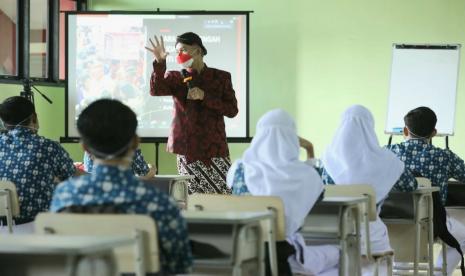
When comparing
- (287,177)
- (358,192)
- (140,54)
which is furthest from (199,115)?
(287,177)

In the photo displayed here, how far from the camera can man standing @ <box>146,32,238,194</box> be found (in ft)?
19.2

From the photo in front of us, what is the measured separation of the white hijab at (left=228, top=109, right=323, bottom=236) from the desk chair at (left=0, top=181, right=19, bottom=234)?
1.30 meters

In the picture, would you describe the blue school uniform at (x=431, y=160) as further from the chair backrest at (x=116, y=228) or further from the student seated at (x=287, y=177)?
the chair backrest at (x=116, y=228)

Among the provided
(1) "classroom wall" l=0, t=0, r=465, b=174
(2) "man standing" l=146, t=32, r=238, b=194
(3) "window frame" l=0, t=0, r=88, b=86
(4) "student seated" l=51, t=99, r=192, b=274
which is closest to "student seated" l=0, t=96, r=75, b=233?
(2) "man standing" l=146, t=32, r=238, b=194

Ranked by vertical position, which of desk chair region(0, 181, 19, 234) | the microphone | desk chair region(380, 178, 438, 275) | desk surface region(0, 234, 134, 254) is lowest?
desk chair region(380, 178, 438, 275)

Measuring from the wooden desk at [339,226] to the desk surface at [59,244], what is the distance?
1.66 m

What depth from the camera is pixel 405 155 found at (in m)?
5.45

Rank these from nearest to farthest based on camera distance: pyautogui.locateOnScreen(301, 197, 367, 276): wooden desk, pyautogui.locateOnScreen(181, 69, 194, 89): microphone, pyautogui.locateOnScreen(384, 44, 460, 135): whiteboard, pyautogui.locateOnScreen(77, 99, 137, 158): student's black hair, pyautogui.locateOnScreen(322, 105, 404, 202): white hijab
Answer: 1. pyautogui.locateOnScreen(77, 99, 137, 158): student's black hair
2. pyautogui.locateOnScreen(301, 197, 367, 276): wooden desk
3. pyautogui.locateOnScreen(322, 105, 404, 202): white hijab
4. pyautogui.locateOnScreen(181, 69, 194, 89): microphone
5. pyautogui.locateOnScreen(384, 44, 460, 135): whiteboard

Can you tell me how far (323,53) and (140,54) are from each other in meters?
1.81

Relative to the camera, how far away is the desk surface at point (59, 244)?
6.64ft

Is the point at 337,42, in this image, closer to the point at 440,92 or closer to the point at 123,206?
the point at 440,92

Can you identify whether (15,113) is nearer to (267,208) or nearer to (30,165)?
(30,165)

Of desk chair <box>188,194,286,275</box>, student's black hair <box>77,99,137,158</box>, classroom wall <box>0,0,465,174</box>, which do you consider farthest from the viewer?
classroom wall <box>0,0,465,174</box>

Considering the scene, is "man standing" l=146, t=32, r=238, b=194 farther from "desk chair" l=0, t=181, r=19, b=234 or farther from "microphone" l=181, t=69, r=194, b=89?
"desk chair" l=0, t=181, r=19, b=234
